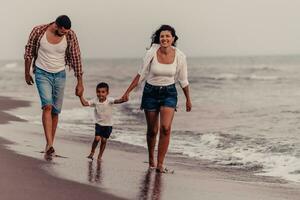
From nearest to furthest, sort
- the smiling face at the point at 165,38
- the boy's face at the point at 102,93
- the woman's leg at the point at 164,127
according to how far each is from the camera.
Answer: the smiling face at the point at 165,38
the woman's leg at the point at 164,127
the boy's face at the point at 102,93

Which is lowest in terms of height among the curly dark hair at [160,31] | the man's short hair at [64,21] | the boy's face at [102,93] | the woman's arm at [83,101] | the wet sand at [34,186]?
the wet sand at [34,186]

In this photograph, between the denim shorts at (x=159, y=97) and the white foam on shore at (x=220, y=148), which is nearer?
the denim shorts at (x=159, y=97)

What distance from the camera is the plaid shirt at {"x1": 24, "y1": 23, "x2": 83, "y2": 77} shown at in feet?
22.3

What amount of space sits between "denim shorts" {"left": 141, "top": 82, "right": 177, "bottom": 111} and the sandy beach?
2.44 feet

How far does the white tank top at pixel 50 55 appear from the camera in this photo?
681 centimetres

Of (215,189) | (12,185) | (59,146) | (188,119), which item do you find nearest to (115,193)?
(12,185)

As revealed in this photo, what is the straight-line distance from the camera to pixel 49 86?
6965mm

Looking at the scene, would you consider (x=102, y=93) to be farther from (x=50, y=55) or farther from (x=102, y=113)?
(x=50, y=55)

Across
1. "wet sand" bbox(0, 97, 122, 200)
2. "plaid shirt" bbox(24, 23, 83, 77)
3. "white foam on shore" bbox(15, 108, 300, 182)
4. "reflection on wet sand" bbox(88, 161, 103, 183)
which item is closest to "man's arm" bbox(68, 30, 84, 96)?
"plaid shirt" bbox(24, 23, 83, 77)

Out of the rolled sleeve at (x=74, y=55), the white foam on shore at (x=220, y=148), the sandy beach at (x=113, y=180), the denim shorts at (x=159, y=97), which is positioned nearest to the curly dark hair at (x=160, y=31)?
the denim shorts at (x=159, y=97)

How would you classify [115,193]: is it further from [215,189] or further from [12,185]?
[215,189]

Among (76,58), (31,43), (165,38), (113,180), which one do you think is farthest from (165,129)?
(31,43)

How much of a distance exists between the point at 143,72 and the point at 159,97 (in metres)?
0.33

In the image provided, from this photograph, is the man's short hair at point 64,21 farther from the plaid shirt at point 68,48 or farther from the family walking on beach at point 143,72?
the plaid shirt at point 68,48
